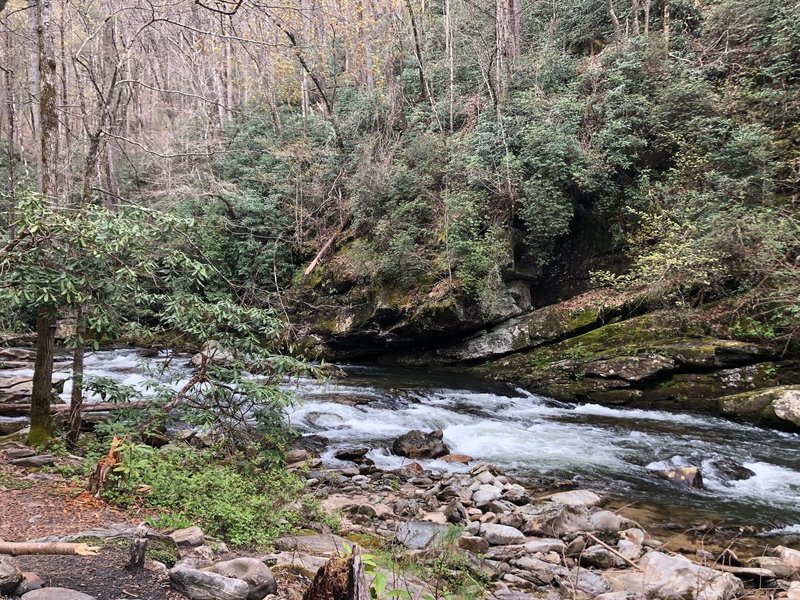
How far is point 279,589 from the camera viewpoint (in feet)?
10.7

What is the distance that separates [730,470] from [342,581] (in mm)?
7364

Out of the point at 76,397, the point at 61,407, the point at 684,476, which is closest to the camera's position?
the point at 76,397

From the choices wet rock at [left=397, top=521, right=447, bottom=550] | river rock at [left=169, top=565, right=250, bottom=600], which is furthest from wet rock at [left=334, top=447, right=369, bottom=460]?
river rock at [left=169, top=565, right=250, bottom=600]

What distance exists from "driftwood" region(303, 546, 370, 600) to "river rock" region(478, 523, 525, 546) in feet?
10.6

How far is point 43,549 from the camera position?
3.17 metres

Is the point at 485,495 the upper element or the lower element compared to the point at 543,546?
lower

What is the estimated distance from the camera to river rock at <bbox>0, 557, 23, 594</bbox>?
2582mm

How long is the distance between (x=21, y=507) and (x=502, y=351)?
10799 mm

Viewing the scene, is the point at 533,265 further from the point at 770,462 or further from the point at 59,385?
the point at 59,385

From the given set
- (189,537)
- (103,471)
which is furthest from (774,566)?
(103,471)

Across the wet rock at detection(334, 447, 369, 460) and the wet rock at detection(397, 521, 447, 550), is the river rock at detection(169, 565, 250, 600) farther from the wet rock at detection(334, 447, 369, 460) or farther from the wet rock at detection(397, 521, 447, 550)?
the wet rock at detection(334, 447, 369, 460)

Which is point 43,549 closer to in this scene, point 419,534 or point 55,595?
point 55,595

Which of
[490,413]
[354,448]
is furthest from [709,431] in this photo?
[354,448]

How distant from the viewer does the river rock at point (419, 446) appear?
333 inches
